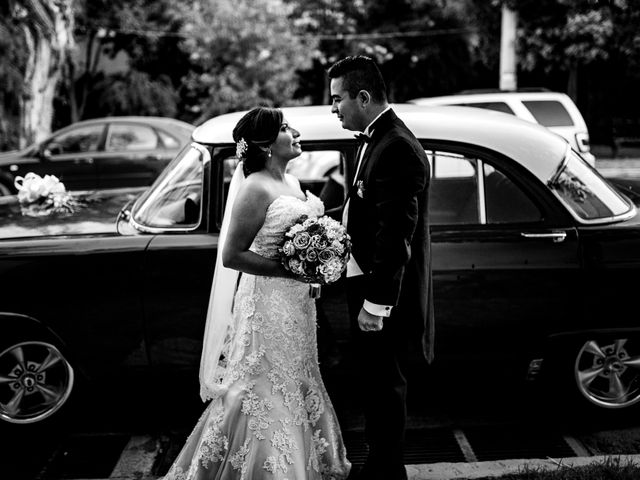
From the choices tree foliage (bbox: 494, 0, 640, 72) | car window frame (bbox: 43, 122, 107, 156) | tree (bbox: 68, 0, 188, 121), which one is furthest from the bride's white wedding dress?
tree (bbox: 68, 0, 188, 121)

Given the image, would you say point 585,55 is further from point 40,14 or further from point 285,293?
point 285,293

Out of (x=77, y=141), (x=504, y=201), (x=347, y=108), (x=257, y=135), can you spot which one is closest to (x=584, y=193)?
(x=504, y=201)

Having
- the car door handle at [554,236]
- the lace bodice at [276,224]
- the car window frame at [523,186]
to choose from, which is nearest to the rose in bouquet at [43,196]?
the lace bodice at [276,224]

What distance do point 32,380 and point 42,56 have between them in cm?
1453

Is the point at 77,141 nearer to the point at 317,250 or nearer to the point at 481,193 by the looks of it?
the point at 481,193

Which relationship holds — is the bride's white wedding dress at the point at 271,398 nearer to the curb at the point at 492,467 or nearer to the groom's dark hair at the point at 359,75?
the curb at the point at 492,467

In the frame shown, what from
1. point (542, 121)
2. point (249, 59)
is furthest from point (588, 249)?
point (249, 59)

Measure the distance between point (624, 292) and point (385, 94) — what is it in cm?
190

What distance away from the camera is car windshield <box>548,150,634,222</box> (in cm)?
435

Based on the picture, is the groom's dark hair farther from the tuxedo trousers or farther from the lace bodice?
the tuxedo trousers

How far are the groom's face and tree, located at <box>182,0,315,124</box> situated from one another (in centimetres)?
1873

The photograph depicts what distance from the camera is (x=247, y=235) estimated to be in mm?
3412

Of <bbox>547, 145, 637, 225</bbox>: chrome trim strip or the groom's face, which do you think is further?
<bbox>547, 145, 637, 225</bbox>: chrome trim strip

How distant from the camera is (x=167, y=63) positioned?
26859 mm
